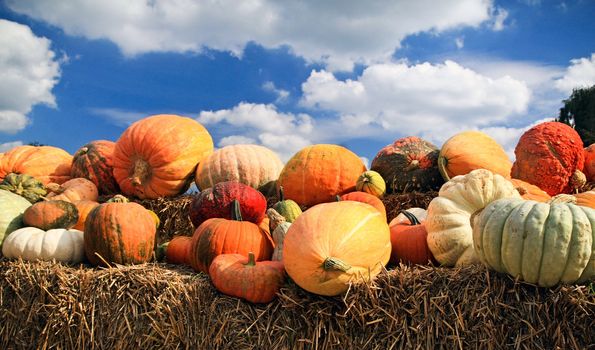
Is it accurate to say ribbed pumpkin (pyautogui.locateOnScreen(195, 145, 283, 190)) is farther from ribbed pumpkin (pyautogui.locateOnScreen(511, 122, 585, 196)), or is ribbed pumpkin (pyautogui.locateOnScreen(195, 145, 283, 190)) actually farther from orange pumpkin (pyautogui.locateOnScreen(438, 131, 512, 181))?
ribbed pumpkin (pyautogui.locateOnScreen(511, 122, 585, 196))

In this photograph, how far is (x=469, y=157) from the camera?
4.82m

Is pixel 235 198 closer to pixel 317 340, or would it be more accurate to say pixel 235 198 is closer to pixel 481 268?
pixel 317 340

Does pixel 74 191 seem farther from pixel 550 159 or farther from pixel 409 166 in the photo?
pixel 550 159

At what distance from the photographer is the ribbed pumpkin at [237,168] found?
5.33 m

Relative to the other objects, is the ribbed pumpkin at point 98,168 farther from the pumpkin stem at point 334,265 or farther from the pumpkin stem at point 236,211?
the pumpkin stem at point 334,265

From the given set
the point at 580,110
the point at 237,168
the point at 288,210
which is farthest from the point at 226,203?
the point at 580,110

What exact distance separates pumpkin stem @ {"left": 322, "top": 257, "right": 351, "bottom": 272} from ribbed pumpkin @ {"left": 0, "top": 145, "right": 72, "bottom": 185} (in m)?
4.93

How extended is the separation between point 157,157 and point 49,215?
1.48 m

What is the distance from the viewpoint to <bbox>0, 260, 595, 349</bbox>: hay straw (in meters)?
2.57

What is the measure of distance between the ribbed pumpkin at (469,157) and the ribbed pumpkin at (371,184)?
0.66 metres

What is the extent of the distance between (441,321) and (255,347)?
1062 mm

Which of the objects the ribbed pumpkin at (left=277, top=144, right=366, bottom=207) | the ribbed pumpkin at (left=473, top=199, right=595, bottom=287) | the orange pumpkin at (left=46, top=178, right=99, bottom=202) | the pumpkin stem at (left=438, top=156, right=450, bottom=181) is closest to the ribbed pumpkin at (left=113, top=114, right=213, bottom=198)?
the orange pumpkin at (left=46, top=178, right=99, bottom=202)

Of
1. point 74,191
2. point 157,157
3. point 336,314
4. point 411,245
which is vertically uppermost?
point 157,157

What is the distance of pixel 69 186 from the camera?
5539 millimetres
